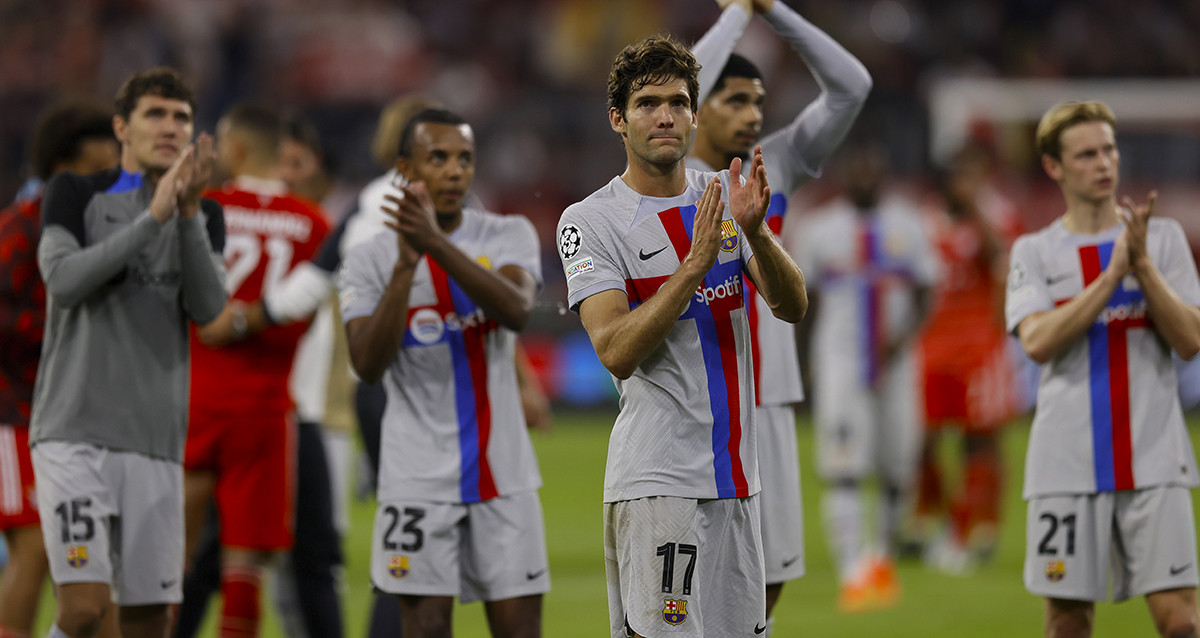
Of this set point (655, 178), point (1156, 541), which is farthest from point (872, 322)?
point (655, 178)

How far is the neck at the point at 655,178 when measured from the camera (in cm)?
407

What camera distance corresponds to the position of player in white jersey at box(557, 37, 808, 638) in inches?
156

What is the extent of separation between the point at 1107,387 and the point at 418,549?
2.56m

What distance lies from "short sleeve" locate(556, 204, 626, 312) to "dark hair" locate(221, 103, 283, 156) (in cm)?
307

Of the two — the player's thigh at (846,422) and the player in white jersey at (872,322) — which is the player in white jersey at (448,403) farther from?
the player in white jersey at (872,322)

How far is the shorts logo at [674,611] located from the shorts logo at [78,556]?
219cm

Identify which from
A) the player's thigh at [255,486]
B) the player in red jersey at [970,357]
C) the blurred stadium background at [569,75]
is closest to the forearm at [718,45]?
the player's thigh at [255,486]

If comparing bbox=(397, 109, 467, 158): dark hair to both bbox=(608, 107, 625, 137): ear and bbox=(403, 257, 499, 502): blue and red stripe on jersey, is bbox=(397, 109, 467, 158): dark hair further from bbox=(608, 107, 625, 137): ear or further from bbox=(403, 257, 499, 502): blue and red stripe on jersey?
bbox=(608, 107, 625, 137): ear

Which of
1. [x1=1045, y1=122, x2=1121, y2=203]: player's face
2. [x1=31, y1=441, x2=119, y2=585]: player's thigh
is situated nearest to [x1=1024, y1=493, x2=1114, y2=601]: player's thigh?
[x1=1045, y1=122, x2=1121, y2=203]: player's face

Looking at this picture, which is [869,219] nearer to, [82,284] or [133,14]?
[82,284]

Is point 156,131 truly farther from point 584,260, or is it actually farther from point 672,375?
point 672,375

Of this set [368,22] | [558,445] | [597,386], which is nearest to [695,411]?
[558,445]

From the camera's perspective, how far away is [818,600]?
8.54m

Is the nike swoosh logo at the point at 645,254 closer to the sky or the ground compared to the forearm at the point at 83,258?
closer to the ground
